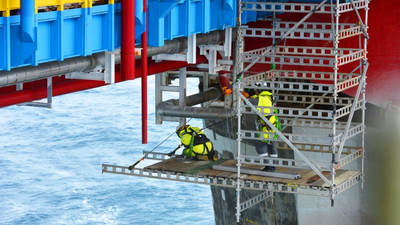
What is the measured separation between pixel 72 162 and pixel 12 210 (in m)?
10.7

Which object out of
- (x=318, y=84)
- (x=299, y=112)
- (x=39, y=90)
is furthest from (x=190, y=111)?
(x=39, y=90)

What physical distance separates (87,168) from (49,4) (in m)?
52.4

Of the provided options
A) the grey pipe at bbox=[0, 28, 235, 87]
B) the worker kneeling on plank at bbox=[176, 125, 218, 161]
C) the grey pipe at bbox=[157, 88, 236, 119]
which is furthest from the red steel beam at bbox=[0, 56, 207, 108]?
the grey pipe at bbox=[157, 88, 236, 119]

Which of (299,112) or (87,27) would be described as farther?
(299,112)

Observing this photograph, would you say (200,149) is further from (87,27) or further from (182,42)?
(87,27)

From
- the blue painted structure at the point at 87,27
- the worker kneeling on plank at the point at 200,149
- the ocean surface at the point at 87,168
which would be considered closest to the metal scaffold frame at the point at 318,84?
the worker kneeling on plank at the point at 200,149

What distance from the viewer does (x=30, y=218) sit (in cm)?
5597

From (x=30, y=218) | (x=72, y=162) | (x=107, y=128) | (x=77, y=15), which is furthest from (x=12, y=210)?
(x=77, y=15)

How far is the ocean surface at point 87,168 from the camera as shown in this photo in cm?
5800

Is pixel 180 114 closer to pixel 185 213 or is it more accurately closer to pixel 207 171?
pixel 207 171

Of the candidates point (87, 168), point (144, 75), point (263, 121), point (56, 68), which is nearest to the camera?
point (56, 68)

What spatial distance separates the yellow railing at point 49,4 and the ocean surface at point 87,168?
135 ft

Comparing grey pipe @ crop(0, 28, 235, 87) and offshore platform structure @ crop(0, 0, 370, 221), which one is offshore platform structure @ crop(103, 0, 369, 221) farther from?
grey pipe @ crop(0, 28, 235, 87)

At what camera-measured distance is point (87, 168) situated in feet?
218
